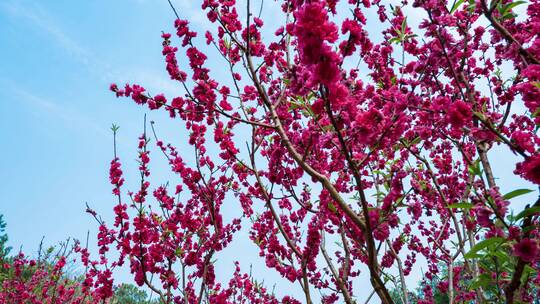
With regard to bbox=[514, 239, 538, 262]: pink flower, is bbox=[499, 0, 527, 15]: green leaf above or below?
above

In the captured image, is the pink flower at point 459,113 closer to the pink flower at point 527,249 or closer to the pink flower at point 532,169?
the pink flower at point 532,169

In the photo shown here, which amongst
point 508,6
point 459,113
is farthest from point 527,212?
point 508,6

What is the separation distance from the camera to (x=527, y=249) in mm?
1915

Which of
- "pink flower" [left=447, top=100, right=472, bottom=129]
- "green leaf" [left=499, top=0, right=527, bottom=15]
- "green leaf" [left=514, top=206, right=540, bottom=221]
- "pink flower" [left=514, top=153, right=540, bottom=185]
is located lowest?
"green leaf" [left=514, top=206, right=540, bottom=221]

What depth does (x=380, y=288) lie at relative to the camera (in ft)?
7.59

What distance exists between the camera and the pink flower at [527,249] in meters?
1.90

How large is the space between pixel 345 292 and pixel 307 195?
7.39ft

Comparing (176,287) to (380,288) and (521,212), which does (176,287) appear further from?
(521,212)

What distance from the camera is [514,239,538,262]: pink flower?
1896mm

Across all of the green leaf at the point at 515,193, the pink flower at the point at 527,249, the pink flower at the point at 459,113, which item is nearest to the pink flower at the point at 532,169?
the green leaf at the point at 515,193

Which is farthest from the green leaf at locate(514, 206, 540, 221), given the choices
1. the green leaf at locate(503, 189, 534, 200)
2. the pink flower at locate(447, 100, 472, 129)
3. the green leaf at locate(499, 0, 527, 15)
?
the green leaf at locate(499, 0, 527, 15)

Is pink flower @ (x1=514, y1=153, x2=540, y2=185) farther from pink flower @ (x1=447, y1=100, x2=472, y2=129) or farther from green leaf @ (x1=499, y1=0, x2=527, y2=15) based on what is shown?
green leaf @ (x1=499, y1=0, x2=527, y2=15)

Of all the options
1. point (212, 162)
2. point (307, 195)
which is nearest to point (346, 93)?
point (307, 195)

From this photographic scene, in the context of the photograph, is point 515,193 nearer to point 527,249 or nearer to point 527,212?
point 527,212
